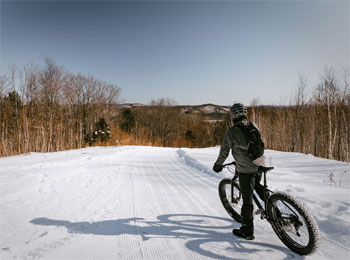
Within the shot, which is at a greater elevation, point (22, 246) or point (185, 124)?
point (185, 124)

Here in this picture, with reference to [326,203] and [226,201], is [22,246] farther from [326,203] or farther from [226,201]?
[326,203]

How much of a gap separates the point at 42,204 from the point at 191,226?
120 inches

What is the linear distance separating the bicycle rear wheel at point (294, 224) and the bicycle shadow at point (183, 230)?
5.8 inches

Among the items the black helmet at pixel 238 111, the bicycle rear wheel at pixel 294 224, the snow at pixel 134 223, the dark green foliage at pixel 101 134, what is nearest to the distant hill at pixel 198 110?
the snow at pixel 134 223

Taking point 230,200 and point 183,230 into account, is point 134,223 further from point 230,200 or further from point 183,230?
point 230,200

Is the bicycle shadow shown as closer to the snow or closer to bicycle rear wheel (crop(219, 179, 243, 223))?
the snow

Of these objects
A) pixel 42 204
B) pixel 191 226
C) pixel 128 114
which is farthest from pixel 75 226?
pixel 128 114

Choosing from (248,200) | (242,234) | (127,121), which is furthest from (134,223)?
(127,121)

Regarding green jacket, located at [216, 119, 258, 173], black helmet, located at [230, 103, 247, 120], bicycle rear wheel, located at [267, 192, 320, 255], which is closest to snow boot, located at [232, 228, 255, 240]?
bicycle rear wheel, located at [267, 192, 320, 255]

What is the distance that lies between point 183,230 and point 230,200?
1.13 metres

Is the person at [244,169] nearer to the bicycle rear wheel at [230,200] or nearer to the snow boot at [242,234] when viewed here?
the snow boot at [242,234]

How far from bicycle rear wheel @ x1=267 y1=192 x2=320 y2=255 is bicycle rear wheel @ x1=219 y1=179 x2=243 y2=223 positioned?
0.72 metres

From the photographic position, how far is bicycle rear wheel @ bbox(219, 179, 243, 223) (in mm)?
3023

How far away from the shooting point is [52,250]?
7.20ft
